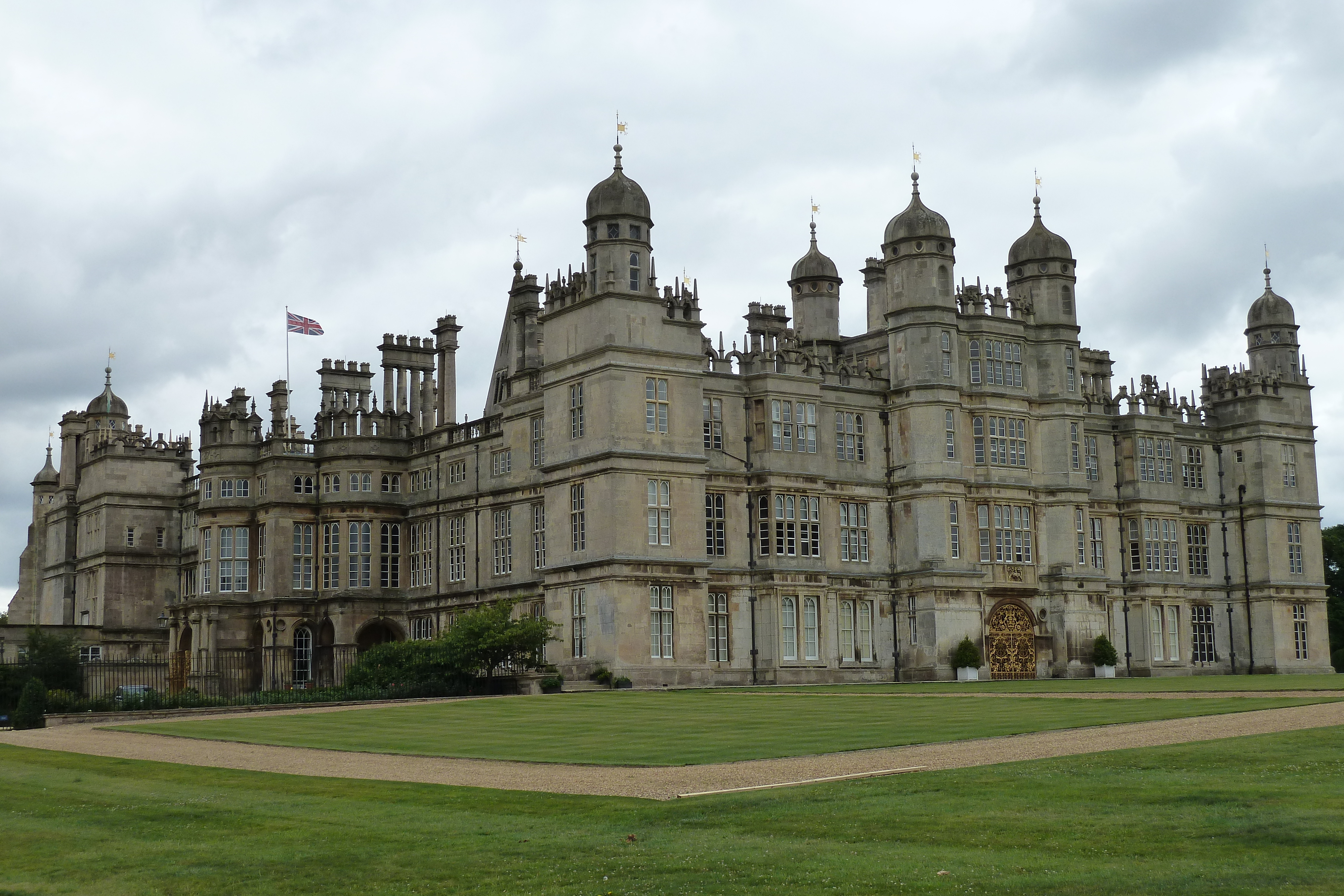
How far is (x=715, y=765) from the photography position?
23.9m

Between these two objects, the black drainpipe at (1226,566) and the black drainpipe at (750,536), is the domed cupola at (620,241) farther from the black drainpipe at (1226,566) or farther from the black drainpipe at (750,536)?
the black drainpipe at (1226,566)

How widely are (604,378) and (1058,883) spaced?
41321 mm

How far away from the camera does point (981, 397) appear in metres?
63.2

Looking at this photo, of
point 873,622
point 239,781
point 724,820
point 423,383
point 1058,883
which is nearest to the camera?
point 1058,883

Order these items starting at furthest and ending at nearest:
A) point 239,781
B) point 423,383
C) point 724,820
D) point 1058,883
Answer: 1. point 423,383
2. point 239,781
3. point 724,820
4. point 1058,883

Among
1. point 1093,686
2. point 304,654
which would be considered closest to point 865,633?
point 1093,686

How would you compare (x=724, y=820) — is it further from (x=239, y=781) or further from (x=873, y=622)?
(x=873, y=622)

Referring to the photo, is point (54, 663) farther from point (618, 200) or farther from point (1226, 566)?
point (1226, 566)

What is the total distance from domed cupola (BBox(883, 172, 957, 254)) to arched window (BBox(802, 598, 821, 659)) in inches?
580

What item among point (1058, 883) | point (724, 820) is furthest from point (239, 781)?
point (1058, 883)

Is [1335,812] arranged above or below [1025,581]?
below

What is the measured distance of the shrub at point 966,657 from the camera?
6031 centimetres

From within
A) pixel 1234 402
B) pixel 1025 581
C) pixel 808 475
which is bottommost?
pixel 1025 581

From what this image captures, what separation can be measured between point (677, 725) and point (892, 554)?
31.4 m
